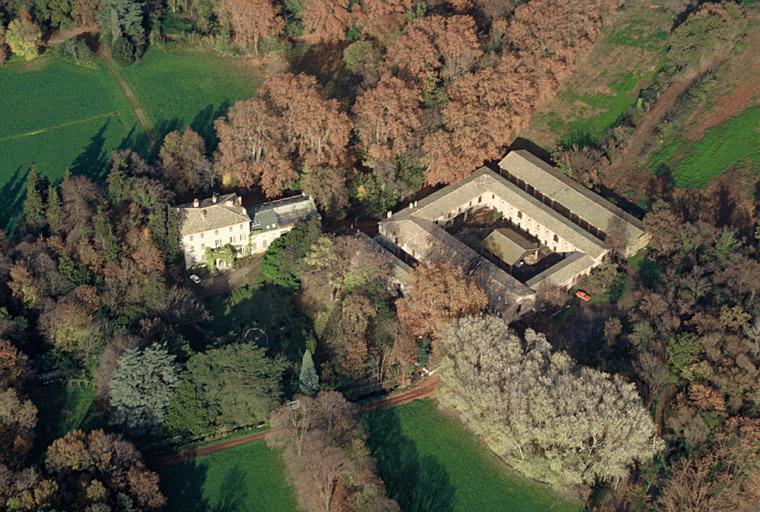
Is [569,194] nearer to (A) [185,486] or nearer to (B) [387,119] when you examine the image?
(B) [387,119]

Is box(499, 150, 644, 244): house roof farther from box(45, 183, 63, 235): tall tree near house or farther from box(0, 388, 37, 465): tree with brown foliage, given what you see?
box(0, 388, 37, 465): tree with brown foliage

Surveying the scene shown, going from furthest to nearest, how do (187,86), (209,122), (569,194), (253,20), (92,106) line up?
1. (253,20)
2. (187,86)
3. (92,106)
4. (209,122)
5. (569,194)

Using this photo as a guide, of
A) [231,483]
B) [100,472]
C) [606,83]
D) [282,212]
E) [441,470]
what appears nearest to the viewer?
[100,472]

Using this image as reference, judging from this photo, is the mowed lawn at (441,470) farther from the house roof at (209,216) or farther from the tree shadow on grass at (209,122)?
the tree shadow on grass at (209,122)

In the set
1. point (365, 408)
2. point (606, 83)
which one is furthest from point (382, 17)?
point (365, 408)

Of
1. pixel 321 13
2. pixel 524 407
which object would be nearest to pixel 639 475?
pixel 524 407

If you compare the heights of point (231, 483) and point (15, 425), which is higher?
point (15, 425)

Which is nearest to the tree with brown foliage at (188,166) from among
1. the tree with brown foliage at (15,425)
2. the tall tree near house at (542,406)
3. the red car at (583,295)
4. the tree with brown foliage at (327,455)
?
the tree with brown foliage at (15,425)

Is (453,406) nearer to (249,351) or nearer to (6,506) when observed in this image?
(249,351)
